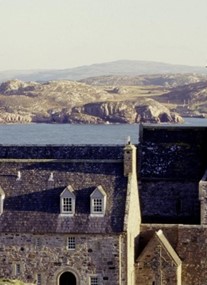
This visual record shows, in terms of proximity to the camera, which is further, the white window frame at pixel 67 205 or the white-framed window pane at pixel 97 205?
the white window frame at pixel 67 205

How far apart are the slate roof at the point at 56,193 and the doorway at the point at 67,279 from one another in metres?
2.27

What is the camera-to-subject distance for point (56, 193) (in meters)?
52.2

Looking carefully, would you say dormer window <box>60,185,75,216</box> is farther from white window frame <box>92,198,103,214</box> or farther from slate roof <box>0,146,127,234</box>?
white window frame <box>92,198,103,214</box>

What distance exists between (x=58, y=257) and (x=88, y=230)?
2054 mm

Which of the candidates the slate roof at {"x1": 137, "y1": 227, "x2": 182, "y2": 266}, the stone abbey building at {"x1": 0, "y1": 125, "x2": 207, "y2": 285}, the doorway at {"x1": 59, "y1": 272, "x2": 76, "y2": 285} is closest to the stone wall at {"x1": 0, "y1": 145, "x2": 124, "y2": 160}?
the stone abbey building at {"x1": 0, "y1": 125, "x2": 207, "y2": 285}

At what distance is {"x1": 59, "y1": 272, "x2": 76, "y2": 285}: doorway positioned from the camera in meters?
51.3

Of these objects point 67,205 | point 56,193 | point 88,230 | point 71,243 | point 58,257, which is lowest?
point 58,257

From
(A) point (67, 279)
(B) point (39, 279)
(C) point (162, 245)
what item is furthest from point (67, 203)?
(C) point (162, 245)

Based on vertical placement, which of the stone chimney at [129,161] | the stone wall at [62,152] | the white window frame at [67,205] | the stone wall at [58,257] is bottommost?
the stone wall at [58,257]

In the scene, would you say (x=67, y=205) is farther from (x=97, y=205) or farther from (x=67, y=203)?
(x=97, y=205)

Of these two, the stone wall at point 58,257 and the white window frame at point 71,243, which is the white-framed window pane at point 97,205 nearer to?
the stone wall at point 58,257

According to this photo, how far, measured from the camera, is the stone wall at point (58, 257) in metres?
50.6

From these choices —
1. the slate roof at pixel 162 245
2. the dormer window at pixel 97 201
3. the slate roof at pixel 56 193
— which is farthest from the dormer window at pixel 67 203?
the slate roof at pixel 162 245

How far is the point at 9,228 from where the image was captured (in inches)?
2019
